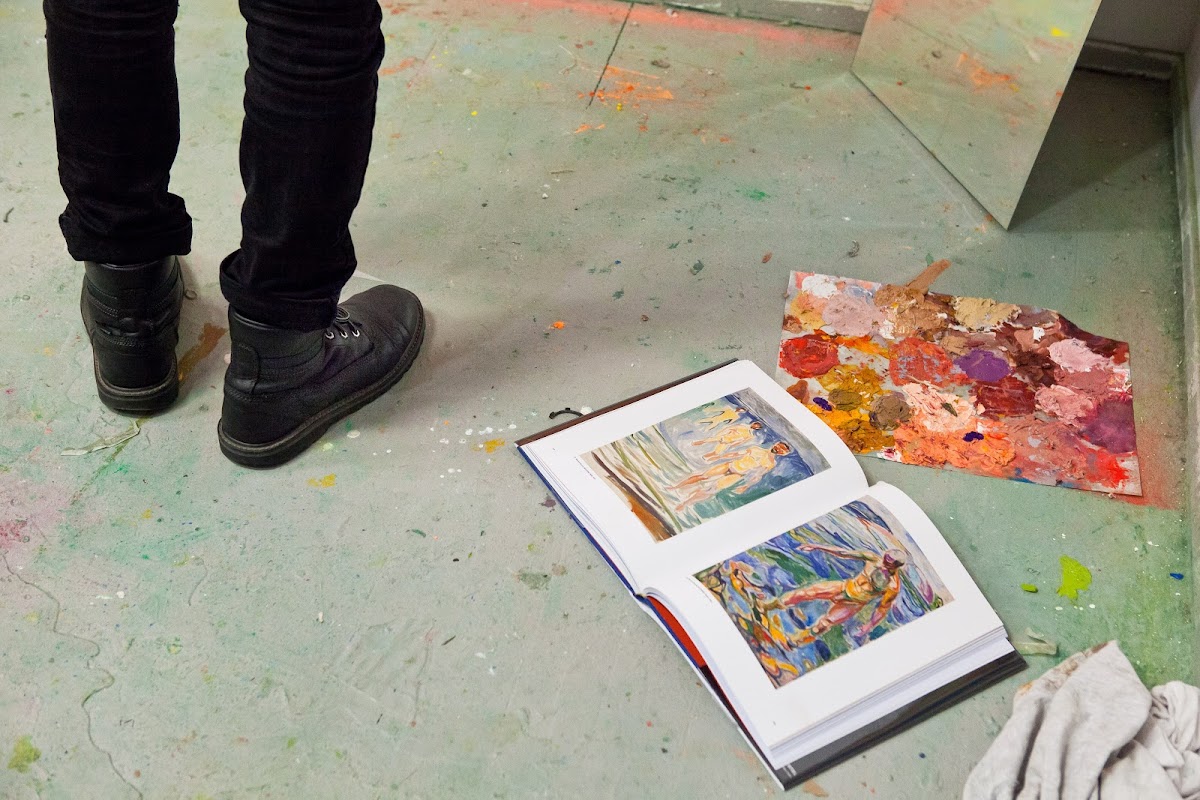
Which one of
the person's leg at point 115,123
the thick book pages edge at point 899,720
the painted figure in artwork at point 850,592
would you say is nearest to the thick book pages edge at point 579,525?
the painted figure in artwork at point 850,592

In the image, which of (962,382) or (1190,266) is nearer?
(962,382)

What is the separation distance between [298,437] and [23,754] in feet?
1.35

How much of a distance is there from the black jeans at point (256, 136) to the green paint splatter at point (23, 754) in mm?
440

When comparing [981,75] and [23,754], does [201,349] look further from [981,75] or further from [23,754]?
[981,75]

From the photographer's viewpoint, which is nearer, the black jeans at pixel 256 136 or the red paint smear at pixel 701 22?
the black jeans at pixel 256 136

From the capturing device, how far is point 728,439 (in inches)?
46.4

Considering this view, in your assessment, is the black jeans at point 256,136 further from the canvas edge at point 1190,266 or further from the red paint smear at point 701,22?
the red paint smear at point 701,22

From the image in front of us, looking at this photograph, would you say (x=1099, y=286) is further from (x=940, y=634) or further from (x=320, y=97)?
(x=320, y=97)

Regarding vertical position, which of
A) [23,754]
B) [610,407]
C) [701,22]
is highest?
[701,22]

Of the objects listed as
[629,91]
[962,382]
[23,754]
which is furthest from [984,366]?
[23,754]

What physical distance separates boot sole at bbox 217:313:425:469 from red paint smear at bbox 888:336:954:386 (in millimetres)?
649

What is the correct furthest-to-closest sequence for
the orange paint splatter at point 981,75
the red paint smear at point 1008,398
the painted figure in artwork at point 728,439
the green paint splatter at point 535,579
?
the orange paint splatter at point 981,75
the red paint smear at point 1008,398
the painted figure in artwork at point 728,439
the green paint splatter at point 535,579

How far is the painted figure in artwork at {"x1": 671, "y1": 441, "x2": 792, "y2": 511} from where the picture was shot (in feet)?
3.67

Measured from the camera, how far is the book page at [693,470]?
1.07 m
